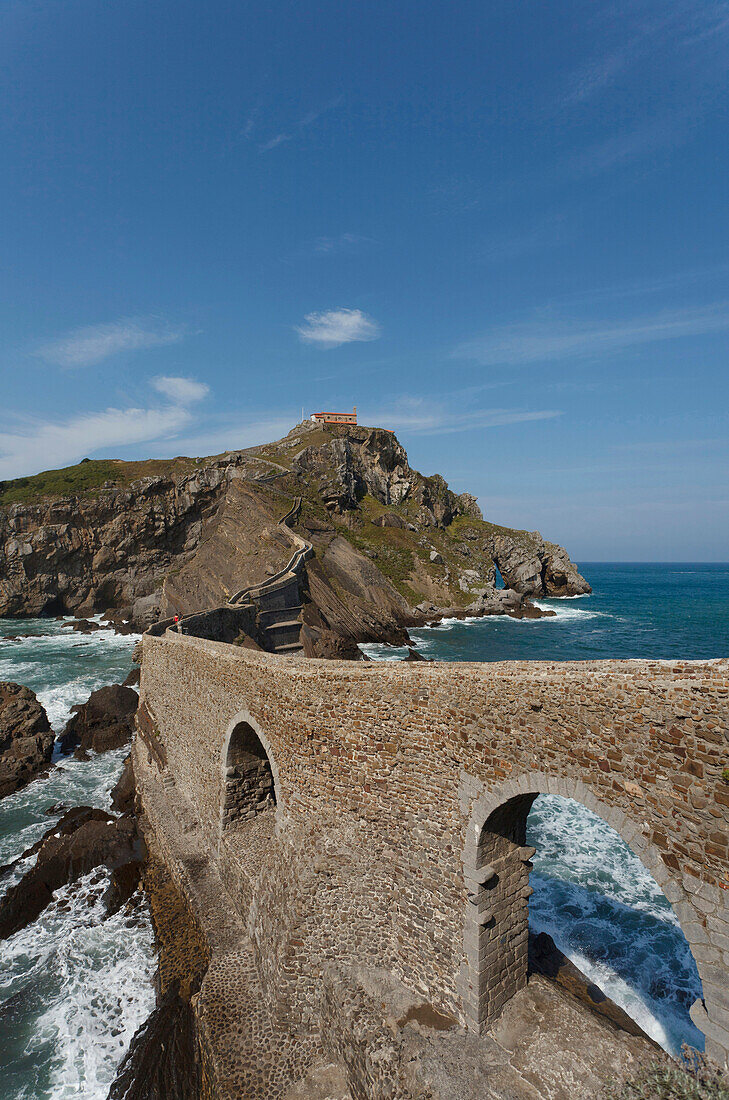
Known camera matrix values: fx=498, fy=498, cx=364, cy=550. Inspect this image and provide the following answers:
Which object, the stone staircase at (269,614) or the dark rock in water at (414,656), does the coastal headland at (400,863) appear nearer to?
the stone staircase at (269,614)

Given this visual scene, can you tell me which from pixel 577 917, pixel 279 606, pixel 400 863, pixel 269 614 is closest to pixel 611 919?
pixel 577 917

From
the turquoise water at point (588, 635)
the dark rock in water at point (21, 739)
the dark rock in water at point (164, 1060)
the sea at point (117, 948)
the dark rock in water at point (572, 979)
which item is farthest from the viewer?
the turquoise water at point (588, 635)

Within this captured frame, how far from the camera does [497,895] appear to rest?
862cm

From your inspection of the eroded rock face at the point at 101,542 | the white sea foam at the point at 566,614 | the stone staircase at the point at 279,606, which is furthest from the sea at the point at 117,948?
the eroded rock face at the point at 101,542

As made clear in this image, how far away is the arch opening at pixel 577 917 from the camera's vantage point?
8.50m

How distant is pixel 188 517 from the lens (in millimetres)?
73438

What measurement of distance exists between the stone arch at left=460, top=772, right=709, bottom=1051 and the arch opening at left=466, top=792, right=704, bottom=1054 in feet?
0.07

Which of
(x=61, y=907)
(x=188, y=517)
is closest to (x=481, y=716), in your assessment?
(x=61, y=907)

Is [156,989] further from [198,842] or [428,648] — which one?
[428,648]

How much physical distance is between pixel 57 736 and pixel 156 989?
19.2m

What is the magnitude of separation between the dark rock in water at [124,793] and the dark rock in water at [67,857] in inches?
40.4

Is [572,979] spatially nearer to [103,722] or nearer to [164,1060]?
[164,1060]

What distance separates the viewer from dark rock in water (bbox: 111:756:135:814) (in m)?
20.5

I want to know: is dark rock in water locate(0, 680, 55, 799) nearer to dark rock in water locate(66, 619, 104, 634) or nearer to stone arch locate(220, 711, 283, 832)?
stone arch locate(220, 711, 283, 832)
